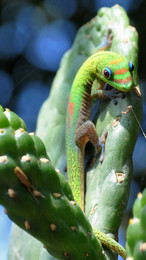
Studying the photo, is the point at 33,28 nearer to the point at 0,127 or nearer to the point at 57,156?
the point at 57,156

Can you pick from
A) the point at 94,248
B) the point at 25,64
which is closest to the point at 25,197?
the point at 94,248

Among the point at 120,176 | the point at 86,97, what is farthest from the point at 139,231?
the point at 86,97

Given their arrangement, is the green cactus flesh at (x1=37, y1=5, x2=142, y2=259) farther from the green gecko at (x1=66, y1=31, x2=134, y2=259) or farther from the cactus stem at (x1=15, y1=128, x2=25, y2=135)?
the cactus stem at (x1=15, y1=128, x2=25, y2=135)

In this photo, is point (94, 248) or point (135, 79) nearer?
point (94, 248)

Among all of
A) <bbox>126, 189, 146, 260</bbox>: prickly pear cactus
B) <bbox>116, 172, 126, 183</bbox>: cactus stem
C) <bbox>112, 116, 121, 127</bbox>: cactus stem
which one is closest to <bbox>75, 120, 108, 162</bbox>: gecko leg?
<bbox>112, 116, 121, 127</bbox>: cactus stem

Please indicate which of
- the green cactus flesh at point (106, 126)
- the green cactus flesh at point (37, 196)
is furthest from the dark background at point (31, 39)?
the green cactus flesh at point (37, 196)

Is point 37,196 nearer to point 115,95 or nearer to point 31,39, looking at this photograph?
point 115,95
